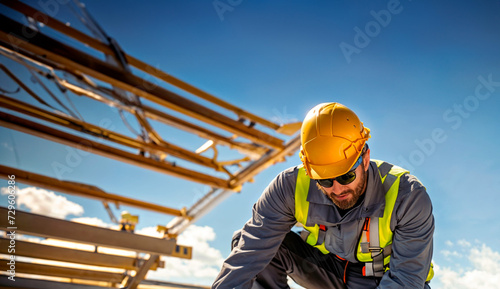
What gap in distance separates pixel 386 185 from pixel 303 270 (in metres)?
0.76

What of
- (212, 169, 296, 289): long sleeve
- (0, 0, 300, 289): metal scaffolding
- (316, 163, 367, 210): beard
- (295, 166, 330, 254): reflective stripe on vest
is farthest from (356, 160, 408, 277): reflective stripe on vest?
(0, 0, 300, 289): metal scaffolding

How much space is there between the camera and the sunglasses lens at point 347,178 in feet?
6.84

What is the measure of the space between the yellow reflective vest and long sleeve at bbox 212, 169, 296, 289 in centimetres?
6

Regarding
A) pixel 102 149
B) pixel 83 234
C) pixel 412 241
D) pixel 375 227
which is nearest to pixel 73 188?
pixel 102 149

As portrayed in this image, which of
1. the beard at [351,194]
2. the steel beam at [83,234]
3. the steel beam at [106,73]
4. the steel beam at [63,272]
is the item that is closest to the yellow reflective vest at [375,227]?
the beard at [351,194]

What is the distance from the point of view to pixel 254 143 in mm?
5156

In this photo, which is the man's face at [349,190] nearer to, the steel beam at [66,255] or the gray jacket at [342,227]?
the gray jacket at [342,227]

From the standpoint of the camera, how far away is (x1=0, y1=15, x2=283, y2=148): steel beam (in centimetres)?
344

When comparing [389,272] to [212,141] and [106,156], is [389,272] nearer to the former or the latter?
[212,141]

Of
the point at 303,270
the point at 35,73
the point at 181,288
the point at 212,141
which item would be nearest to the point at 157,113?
the point at 212,141

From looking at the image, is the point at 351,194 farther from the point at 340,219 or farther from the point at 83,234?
the point at 83,234

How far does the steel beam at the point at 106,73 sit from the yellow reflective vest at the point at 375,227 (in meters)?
2.36

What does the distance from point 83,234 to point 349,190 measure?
120 inches

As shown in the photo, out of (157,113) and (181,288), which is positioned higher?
(157,113)
